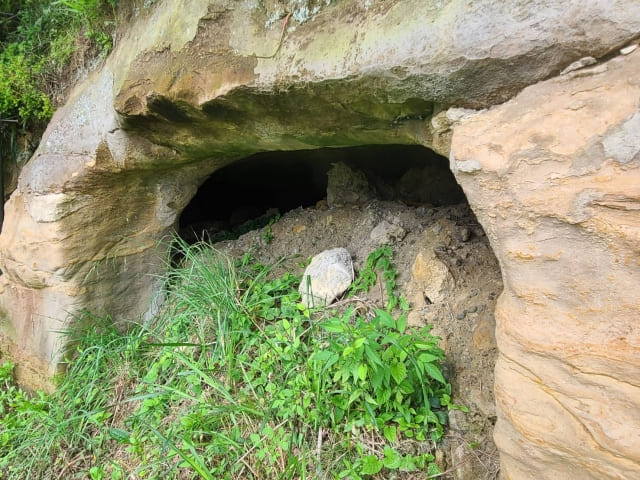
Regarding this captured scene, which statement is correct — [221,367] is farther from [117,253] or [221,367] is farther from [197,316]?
[117,253]

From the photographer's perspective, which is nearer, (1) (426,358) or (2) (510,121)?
(2) (510,121)

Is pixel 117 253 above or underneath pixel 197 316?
above

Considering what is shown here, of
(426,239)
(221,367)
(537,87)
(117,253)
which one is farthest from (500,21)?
(117,253)

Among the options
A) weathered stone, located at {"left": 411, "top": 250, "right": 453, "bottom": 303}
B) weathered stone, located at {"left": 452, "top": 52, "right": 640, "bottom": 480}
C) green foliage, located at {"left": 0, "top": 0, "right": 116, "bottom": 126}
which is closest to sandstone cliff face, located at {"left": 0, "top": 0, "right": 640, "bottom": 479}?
weathered stone, located at {"left": 452, "top": 52, "right": 640, "bottom": 480}

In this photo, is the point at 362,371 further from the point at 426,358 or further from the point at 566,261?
the point at 566,261

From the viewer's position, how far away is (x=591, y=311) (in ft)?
2.70

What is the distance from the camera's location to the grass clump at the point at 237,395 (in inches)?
52.8

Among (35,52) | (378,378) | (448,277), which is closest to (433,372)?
(378,378)

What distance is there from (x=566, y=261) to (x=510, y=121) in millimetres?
307

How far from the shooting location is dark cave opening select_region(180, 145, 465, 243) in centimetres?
238

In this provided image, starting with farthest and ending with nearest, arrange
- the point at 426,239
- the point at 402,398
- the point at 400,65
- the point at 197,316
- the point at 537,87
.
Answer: the point at 197,316
the point at 426,239
the point at 402,398
the point at 400,65
the point at 537,87

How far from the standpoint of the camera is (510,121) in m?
0.90

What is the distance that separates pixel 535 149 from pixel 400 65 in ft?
1.21

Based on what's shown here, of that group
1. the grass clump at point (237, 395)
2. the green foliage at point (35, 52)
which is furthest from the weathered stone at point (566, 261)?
the green foliage at point (35, 52)
